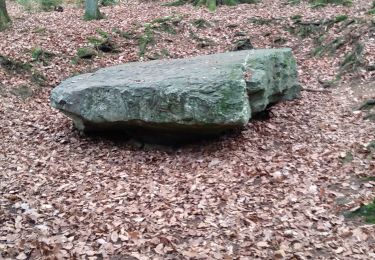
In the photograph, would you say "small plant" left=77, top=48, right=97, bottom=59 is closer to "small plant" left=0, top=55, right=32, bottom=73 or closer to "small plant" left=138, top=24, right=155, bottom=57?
"small plant" left=138, top=24, right=155, bottom=57

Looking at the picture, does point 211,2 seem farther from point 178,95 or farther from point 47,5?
point 178,95

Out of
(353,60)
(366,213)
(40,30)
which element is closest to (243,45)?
(353,60)

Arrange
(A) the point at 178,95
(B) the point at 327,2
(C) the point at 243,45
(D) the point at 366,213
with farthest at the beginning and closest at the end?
(B) the point at 327,2 → (C) the point at 243,45 → (A) the point at 178,95 → (D) the point at 366,213

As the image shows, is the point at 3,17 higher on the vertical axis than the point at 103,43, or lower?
higher

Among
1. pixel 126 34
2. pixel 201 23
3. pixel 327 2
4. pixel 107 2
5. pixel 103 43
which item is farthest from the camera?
pixel 107 2

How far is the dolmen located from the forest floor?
0.53 m

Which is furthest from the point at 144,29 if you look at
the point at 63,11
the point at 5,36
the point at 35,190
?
the point at 35,190

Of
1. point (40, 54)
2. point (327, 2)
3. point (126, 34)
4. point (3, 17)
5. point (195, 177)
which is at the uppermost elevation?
point (327, 2)

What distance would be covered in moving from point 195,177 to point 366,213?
2.47 metres

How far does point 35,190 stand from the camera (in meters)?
6.23

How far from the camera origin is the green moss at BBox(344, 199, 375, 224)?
5050mm

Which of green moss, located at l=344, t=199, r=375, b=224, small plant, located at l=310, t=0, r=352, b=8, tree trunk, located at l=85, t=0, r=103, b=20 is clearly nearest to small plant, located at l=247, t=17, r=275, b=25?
small plant, located at l=310, t=0, r=352, b=8

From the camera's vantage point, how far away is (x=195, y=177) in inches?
256

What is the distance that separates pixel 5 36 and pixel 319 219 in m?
10.6
